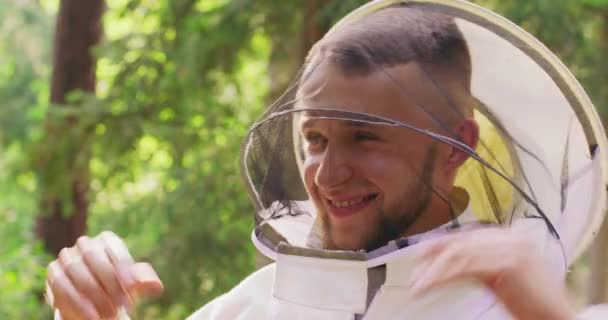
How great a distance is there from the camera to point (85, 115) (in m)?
6.90

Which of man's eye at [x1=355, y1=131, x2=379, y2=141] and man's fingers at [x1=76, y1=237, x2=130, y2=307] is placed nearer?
man's fingers at [x1=76, y1=237, x2=130, y2=307]

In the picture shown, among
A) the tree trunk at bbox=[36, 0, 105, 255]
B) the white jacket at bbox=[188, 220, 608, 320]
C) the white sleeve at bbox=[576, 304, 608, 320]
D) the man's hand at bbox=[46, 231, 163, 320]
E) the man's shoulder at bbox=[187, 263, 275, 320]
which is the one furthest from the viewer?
the tree trunk at bbox=[36, 0, 105, 255]

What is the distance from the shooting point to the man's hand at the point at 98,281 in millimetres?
1620

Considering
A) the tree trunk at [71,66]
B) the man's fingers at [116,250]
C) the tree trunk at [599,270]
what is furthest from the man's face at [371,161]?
Result: the tree trunk at [71,66]

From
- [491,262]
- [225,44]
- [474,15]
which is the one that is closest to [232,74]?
[225,44]

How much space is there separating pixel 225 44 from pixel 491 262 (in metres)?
5.22

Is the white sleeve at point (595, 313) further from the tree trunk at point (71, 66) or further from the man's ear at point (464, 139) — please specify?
the tree trunk at point (71, 66)

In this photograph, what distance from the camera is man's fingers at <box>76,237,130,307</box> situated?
165 cm

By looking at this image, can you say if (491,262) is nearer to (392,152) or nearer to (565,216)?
(392,152)

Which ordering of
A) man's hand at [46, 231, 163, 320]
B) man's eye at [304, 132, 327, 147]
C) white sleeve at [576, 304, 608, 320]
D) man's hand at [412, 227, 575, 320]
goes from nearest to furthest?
1. man's hand at [412, 227, 575, 320]
2. white sleeve at [576, 304, 608, 320]
3. man's hand at [46, 231, 163, 320]
4. man's eye at [304, 132, 327, 147]

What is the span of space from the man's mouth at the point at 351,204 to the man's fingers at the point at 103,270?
1.60ft

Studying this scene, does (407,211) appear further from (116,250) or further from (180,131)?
(180,131)

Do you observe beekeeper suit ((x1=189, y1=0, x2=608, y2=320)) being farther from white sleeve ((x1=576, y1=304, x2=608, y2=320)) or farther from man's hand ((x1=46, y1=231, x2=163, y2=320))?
man's hand ((x1=46, y1=231, x2=163, y2=320))

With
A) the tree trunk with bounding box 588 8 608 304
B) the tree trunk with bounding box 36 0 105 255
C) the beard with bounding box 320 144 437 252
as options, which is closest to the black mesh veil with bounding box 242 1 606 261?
the beard with bounding box 320 144 437 252
